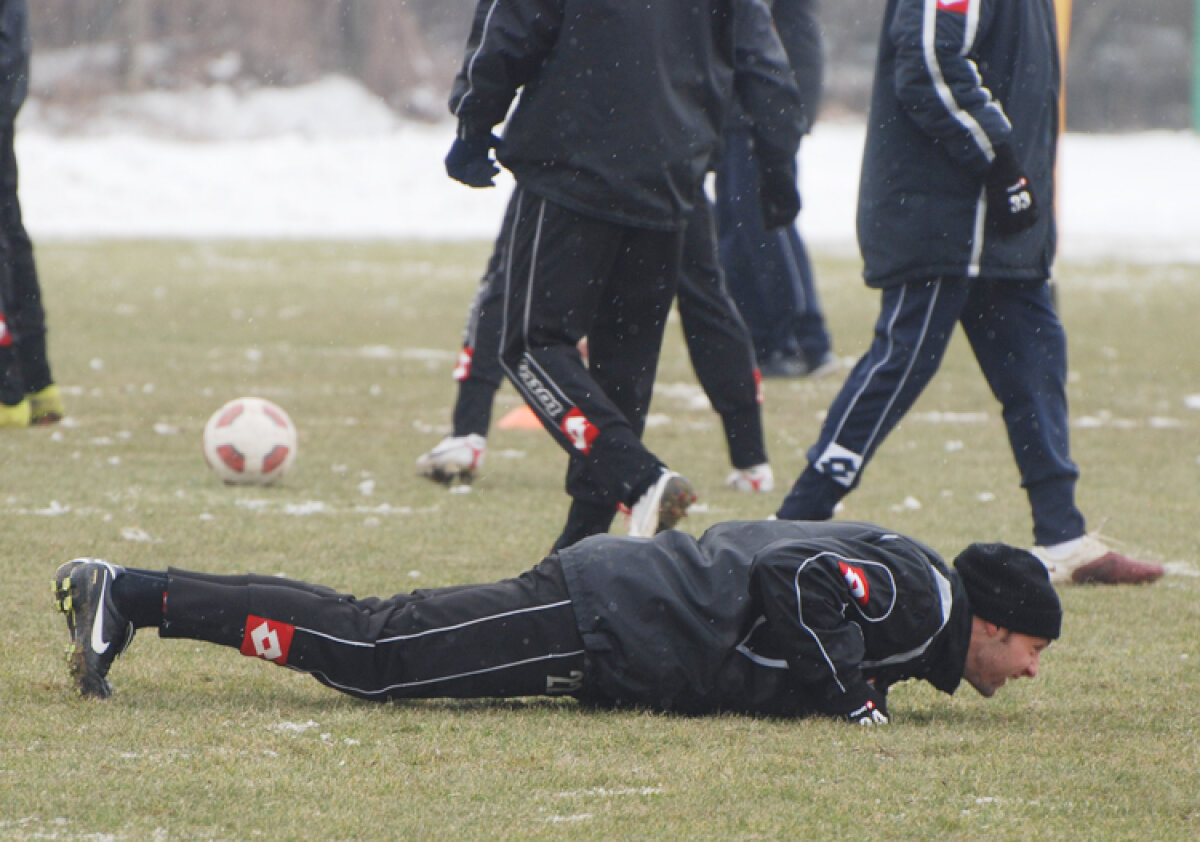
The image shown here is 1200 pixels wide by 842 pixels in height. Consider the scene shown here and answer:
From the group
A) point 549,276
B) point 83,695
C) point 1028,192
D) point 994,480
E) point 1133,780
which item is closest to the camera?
point 1133,780

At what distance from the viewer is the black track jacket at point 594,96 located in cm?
425

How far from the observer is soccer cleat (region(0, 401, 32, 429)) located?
23.6 feet

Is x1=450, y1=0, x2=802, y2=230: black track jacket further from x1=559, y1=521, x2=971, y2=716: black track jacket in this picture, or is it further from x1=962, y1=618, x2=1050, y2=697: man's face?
x1=962, y1=618, x2=1050, y2=697: man's face

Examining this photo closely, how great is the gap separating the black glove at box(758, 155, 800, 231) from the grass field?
104cm

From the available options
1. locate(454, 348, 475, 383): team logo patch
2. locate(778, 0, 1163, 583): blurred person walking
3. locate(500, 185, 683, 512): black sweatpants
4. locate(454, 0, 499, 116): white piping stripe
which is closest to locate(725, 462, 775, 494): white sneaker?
locate(454, 348, 475, 383): team logo patch

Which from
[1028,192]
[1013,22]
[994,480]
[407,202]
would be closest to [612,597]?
[1028,192]

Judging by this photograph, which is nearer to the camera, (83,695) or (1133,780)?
(1133,780)

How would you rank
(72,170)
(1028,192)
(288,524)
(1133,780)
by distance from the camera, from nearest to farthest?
(1133,780), (1028,192), (288,524), (72,170)

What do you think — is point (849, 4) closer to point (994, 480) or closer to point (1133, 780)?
point (994, 480)

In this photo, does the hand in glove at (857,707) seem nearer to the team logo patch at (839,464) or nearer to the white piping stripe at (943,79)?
the team logo patch at (839,464)

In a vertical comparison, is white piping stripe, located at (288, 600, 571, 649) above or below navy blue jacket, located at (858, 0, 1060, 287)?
below

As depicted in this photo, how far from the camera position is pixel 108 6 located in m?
35.6

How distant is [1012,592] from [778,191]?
6.81 ft

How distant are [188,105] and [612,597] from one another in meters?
32.9
